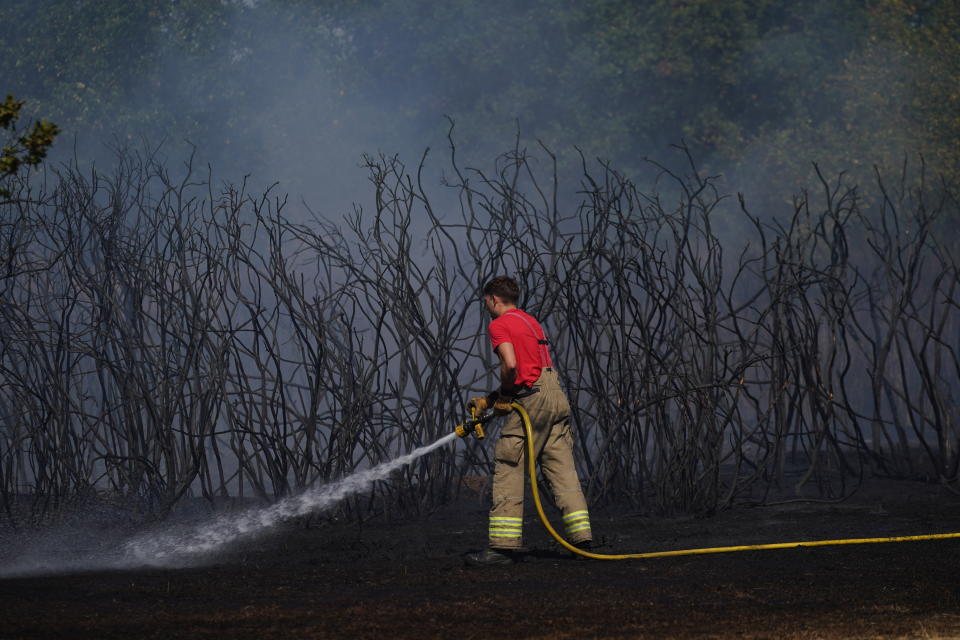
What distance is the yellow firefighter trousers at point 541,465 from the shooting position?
5.30 metres

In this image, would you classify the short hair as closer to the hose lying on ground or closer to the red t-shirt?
the red t-shirt

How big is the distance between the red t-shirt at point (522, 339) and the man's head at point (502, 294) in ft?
0.15

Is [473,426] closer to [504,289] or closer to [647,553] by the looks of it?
[504,289]

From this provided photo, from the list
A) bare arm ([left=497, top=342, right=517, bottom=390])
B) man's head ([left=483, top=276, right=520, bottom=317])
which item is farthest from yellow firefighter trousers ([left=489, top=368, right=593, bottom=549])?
man's head ([left=483, top=276, right=520, bottom=317])

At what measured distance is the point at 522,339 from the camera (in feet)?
17.4

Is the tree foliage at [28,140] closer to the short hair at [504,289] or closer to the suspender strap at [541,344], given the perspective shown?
the short hair at [504,289]

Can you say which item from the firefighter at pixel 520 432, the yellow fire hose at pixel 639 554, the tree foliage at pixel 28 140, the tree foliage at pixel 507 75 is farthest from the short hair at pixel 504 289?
the tree foliage at pixel 507 75

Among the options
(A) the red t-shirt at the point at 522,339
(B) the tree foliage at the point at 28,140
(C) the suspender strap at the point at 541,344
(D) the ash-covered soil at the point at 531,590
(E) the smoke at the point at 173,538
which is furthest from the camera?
(E) the smoke at the point at 173,538

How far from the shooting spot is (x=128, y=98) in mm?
21766

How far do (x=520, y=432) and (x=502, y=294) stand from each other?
2.23 feet

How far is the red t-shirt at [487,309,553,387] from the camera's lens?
17.2 ft

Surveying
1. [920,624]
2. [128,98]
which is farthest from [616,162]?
[920,624]

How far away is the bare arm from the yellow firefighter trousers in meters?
0.22

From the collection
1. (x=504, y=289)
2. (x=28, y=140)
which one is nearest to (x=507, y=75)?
(x=504, y=289)
